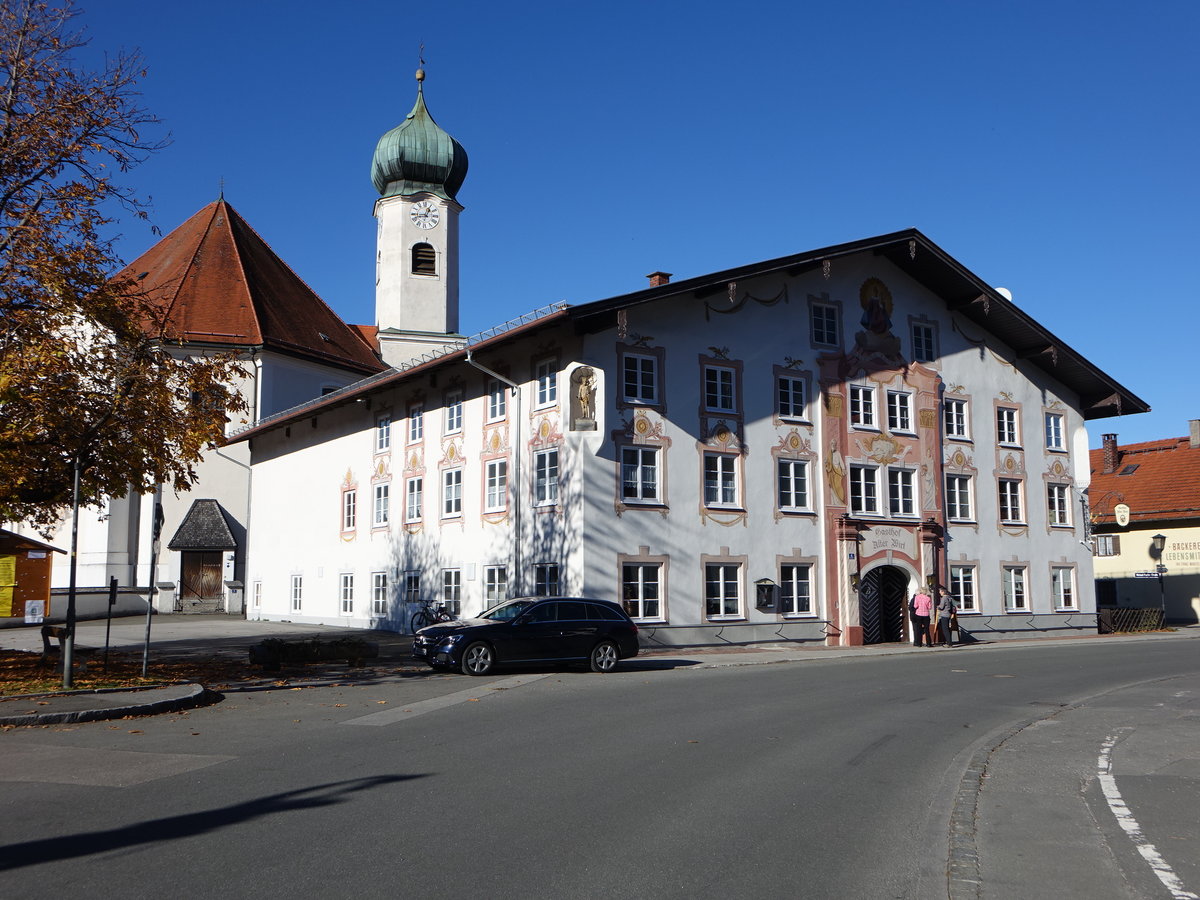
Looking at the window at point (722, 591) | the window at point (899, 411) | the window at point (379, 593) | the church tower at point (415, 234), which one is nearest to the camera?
the window at point (722, 591)

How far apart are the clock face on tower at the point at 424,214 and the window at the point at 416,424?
23.5 metres

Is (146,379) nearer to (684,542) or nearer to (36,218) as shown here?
(36,218)

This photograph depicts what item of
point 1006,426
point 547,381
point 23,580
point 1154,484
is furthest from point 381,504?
point 1154,484

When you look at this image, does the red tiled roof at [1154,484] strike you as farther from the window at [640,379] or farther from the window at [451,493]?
the window at [451,493]

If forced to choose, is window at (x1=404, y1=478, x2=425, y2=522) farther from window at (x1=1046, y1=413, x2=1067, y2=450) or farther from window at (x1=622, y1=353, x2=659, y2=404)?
window at (x1=1046, y1=413, x2=1067, y2=450)

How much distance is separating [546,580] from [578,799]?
20.0 m

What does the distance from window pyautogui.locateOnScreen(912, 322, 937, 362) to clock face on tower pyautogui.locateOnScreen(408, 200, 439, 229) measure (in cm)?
2851

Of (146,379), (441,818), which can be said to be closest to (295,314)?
(146,379)

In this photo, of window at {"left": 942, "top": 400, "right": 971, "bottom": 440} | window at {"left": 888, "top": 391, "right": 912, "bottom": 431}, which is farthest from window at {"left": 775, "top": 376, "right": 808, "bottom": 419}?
window at {"left": 942, "top": 400, "right": 971, "bottom": 440}

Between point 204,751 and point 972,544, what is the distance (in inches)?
1144

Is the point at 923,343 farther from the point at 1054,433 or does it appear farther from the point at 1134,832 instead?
the point at 1134,832

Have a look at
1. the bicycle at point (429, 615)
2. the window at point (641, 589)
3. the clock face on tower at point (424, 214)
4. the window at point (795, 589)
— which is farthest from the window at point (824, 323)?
the clock face on tower at point (424, 214)

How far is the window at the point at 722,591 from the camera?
2945cm

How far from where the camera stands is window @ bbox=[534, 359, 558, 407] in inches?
1121
